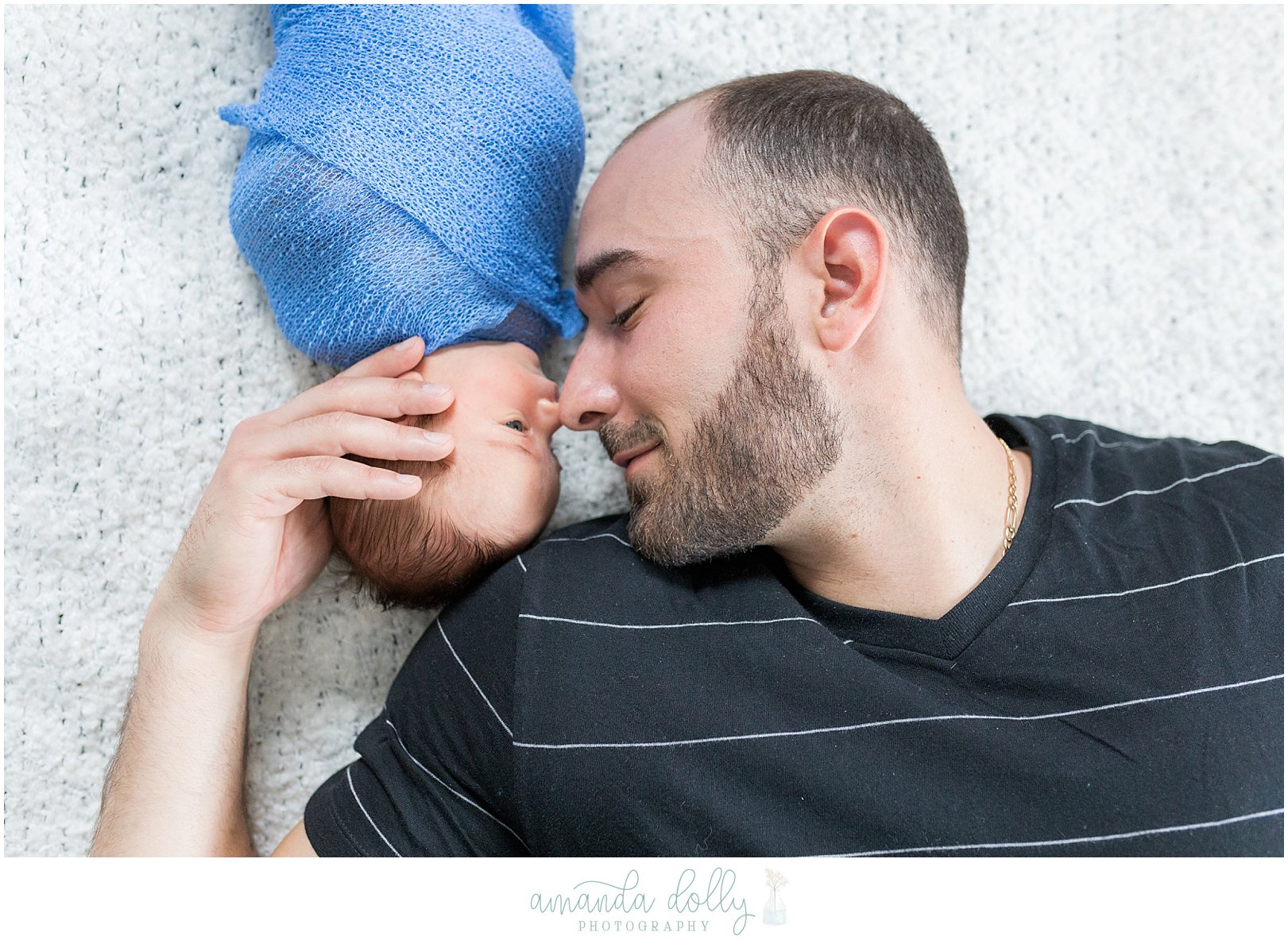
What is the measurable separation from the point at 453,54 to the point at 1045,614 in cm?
98

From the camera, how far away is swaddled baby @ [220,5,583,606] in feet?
3.59

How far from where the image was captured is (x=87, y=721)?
1.26 metres

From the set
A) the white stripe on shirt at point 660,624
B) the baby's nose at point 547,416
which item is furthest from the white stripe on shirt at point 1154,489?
the baby's nose at point 547,416

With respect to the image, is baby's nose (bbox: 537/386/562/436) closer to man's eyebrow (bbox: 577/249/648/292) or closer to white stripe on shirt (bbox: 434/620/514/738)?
man's eyebrow (bbox: 577/249/648/292)

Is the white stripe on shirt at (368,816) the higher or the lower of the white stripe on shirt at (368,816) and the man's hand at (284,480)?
the lower

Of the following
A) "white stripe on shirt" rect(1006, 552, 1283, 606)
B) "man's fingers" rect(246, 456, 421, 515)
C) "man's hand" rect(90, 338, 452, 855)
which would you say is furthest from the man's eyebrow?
"white stripe on shirt" rect(1006, 552, 1283, 606)

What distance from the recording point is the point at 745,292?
1043 mm

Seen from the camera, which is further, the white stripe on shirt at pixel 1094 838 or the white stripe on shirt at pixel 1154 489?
the white stripe on shirt at pixel 1154 489

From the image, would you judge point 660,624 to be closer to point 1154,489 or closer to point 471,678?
point 471,678

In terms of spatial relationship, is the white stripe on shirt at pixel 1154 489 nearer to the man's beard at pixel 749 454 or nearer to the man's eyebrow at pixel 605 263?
the man's beard at pixel 749 454

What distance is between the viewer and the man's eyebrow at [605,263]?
3.52ft
